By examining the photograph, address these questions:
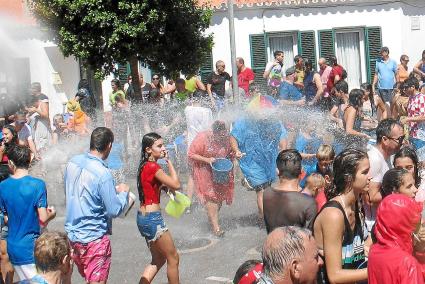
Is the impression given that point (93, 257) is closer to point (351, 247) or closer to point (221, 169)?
point (351, 247)

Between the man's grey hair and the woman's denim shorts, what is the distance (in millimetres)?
3404

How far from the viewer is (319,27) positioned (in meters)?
21.3

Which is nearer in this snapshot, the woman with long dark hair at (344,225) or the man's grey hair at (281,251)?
the man's grey hair at (281,251)

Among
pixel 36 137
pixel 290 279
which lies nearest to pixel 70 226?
pixel 290 279

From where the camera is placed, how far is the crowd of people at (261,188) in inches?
169

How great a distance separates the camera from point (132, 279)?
8.34m

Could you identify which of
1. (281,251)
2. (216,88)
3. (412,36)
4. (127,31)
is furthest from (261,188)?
(412,36)

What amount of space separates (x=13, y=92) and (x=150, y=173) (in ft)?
50.6

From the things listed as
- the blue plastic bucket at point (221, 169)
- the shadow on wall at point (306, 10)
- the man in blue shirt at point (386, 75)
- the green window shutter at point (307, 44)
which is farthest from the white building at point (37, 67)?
the blue plastic bucket at point (221, 169)

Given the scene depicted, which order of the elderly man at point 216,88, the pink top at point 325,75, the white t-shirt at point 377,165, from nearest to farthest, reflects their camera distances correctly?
the white t-shirt at point 377,165 → the elderly man at point 216,88 → the pink top at point 325,75

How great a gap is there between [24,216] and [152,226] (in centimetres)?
113

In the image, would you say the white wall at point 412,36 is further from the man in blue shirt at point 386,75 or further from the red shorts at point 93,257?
the red shorts at point 93,257

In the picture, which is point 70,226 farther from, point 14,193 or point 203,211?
point 203,211

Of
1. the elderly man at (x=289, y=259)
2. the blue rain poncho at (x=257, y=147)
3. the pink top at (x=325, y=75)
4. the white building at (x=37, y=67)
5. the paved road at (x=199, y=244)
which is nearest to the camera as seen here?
the elderly man at (x=289, y=259)
